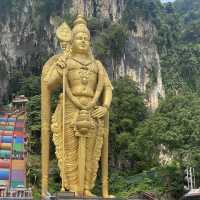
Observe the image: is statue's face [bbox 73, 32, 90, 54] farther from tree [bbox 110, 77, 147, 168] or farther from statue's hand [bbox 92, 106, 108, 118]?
tree [bbox 110, 77, 147, 168]

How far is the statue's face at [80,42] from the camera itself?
791 cm

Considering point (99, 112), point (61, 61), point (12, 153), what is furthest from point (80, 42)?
point (12, 153)

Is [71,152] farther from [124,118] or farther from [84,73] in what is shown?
[124,118]

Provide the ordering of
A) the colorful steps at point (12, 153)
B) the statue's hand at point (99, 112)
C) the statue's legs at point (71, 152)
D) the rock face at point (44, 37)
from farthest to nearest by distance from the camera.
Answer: the rock face at point (44, 37) < the colorful steps at point (12, 153) < the statue's hand at point (99, 112) < the statue's legs at point (71, 152)

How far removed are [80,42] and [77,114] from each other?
1.20 metres

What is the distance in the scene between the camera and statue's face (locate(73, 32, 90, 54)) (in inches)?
311

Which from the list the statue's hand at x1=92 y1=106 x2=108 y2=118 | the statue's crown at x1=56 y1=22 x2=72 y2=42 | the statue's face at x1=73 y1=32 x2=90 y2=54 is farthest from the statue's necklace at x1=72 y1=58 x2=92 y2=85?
the statue's hand at x1=92 y1=106 x2=108 y2=118

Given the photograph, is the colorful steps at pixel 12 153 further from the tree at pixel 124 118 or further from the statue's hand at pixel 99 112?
the statue's hand at pixel 99 112

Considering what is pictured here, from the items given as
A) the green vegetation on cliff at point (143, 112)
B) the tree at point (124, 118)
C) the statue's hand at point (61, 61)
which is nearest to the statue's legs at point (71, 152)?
the statue's hand at point (61, 61)

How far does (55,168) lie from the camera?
53.3 feet

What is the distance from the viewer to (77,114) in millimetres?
7535

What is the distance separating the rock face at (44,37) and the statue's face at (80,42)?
20578 mm

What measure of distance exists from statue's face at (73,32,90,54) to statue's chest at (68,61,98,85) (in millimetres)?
267

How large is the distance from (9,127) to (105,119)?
12206mm
